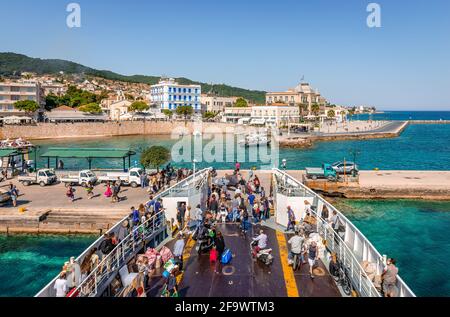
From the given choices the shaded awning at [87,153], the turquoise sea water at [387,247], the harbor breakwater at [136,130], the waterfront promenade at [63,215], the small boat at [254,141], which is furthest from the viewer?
the harbor breakwater at [136,130]

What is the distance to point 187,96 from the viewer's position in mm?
119875

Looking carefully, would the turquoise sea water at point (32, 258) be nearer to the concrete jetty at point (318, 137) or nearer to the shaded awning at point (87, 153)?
the shaded awning at point (87, 153)

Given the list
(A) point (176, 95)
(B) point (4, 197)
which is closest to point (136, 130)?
(A) point (176, 95)

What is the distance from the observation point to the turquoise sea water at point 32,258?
1410 cm

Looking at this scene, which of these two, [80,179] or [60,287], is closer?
[60,287]

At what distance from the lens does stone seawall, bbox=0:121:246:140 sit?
7793 cm

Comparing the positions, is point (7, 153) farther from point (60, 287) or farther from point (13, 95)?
point (13, 95)

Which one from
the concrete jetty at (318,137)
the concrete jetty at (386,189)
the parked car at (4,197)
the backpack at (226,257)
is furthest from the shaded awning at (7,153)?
the concrete jetty at (318,137)

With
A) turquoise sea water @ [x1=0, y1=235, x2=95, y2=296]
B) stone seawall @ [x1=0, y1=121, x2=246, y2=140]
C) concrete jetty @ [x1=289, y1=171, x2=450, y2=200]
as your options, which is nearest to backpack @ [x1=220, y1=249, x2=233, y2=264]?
turquoise sea water @ [x1=0, y1=235, x2=95, y2=296]

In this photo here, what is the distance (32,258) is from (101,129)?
3096 inches

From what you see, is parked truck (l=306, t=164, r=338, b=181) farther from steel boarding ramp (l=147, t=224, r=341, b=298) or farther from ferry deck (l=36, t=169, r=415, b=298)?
steel boarding ramp (l=147, t=224, r=341, b=298)

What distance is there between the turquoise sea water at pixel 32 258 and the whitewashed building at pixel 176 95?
10158 cm

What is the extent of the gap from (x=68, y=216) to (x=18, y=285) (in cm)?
575

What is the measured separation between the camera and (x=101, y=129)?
9088 cm
